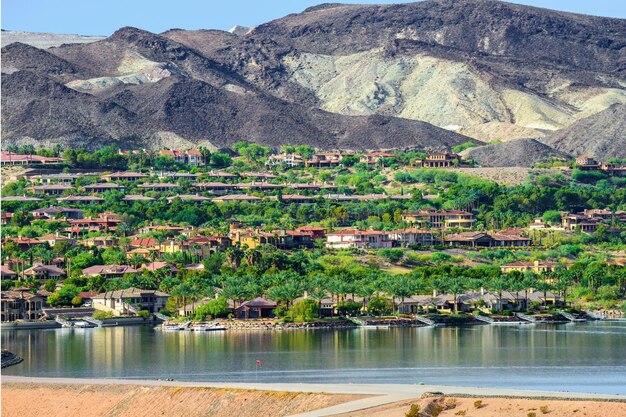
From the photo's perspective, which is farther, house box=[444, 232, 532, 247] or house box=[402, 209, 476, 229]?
house box=[402, 209, 476, 229]

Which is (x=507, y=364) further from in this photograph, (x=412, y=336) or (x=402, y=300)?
(x=402, y=300)

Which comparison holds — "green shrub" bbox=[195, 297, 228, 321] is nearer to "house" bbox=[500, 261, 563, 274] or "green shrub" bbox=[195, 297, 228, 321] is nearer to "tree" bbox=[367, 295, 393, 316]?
"tree" bbox=[367, 295, 393, 316]

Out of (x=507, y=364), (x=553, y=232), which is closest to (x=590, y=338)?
(x=507, y=364)

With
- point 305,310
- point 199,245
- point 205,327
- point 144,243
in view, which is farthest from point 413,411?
point 144,243

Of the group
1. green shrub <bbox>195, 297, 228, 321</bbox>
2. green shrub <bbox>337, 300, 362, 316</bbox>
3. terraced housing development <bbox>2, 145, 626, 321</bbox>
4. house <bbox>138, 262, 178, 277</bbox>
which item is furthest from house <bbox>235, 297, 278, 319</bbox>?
house <bbox>138, 262, 178, 277</bbox>

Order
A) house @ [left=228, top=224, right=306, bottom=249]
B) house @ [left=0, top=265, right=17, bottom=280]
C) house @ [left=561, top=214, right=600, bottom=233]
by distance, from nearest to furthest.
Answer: house @ [left=0, top=265, right=17, bottom=280]
house @ [left=228, top=224, right=306, bottom=249]
house @ [left=561, top=214, right=600, bottom=233]

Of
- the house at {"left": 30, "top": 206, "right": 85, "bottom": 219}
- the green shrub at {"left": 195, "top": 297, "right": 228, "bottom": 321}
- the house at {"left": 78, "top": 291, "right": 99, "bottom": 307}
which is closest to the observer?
the green shrub at {"left": 195, "top": 297, "right": 228, "bottom": 321}
